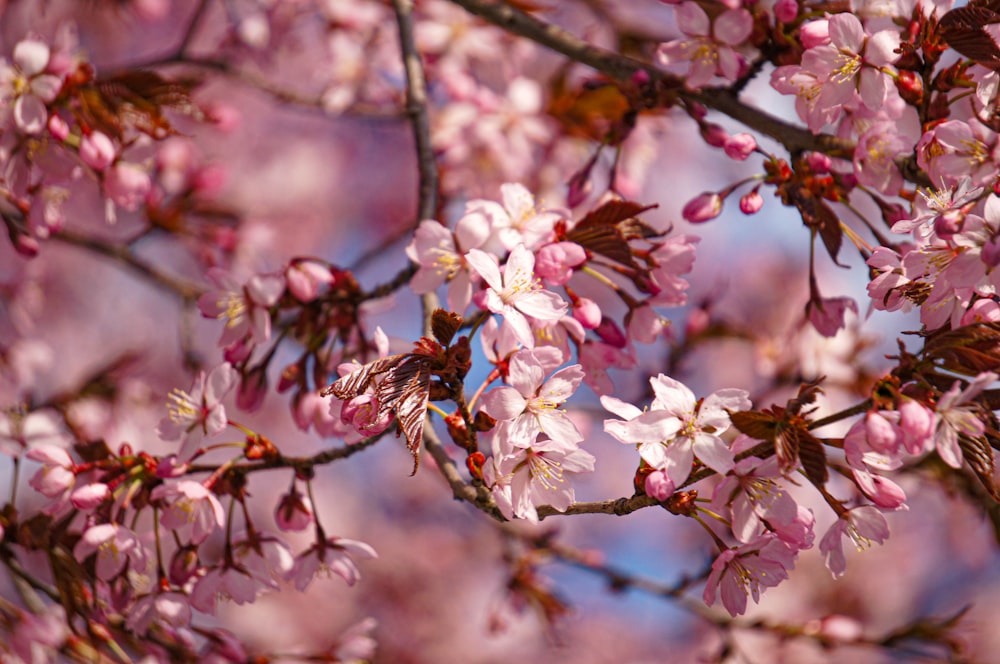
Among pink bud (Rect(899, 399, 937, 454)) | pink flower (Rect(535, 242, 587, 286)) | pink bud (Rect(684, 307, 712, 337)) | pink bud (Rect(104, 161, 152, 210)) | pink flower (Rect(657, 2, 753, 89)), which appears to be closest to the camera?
pink bud (Rect(899, 399, 937, 454))

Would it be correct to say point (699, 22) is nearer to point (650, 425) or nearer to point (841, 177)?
point (841, 177)

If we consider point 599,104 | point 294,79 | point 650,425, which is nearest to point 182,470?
point 650,425

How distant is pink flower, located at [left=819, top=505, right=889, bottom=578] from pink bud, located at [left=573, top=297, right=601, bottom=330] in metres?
0.46

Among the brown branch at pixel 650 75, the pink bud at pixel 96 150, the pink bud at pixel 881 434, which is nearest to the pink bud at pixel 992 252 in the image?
the pink bud at pixel 881 434

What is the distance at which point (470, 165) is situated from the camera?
300cm

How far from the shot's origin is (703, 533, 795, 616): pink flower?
1.22 meters

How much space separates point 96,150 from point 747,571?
138 cm

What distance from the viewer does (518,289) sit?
51.0 inches

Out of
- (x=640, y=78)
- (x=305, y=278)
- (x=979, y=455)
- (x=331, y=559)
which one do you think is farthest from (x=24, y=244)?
(x=979, y=455)

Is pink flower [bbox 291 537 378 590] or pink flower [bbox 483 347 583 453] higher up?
pink flower [bbox 483 347 583 453]

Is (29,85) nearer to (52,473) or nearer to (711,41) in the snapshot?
(52,473)

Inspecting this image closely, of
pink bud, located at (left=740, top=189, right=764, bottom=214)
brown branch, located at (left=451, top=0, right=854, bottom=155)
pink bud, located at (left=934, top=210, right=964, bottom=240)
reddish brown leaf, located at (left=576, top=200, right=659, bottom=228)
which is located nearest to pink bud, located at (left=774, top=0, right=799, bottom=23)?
brown branch, located at (left=451, top=0, right=854, bottom=155)

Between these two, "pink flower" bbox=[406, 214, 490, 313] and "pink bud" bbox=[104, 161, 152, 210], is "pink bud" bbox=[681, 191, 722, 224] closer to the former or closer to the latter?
"pink flower" bbox=[406, 214, 490, 313]

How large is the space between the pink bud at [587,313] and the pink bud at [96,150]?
3.13 ft
